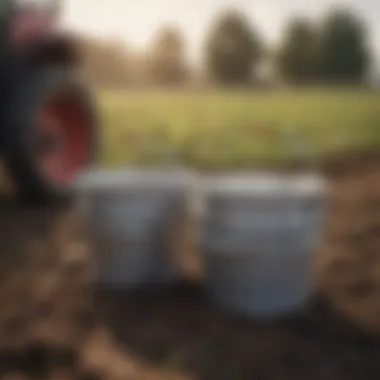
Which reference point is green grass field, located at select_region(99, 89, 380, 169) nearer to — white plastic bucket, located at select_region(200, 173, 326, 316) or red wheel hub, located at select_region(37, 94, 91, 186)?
red wheel hub, located at select_region(37, 94, 91, 186)

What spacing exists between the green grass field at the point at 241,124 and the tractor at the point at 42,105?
0.62 feet

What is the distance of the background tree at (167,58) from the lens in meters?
1.71

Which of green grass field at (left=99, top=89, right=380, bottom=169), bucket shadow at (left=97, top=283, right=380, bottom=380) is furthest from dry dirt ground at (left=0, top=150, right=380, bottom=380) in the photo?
green grass field at (left=99, top=89, right=380, bottom=169)

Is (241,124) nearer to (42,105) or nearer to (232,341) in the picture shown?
(42,105)

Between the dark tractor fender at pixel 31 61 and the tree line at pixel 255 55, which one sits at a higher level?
the tree line at pixel 255 55

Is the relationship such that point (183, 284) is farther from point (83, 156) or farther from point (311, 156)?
point (83, 156)

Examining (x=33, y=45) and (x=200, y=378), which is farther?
(x=33, y=45)

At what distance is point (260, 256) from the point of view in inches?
52.7

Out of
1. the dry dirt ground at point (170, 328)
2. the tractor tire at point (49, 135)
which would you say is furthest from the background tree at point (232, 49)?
the tractor tire at point (49, 135)

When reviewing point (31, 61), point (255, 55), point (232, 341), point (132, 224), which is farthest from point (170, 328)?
point (31, 61)

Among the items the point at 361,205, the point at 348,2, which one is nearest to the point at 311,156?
the point at 361,205

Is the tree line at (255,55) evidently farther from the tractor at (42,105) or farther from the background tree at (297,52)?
the tractor at (42,105)

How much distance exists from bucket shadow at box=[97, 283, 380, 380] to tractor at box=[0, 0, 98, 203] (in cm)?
66

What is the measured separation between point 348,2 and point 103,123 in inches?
27.0
